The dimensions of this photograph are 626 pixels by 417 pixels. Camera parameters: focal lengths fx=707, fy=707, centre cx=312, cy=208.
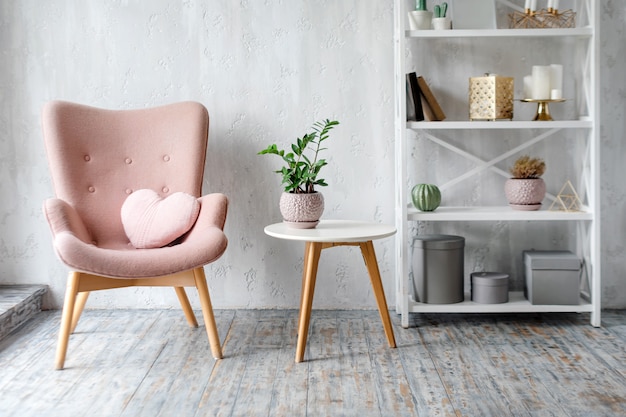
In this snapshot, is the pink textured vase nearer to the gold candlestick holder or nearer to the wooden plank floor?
the wooden plank floor

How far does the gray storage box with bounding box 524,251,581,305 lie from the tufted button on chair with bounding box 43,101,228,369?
1.28 m

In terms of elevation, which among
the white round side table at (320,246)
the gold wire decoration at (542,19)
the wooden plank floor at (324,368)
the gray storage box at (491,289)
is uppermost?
the gold wire decoration at (542,19)

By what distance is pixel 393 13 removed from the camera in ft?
9.98

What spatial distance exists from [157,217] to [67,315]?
55 centimetres

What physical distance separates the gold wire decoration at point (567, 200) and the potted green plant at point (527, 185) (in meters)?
0.10

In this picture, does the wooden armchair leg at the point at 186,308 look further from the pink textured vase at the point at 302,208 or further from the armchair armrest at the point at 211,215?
the pink textured vase at the point at 302,208

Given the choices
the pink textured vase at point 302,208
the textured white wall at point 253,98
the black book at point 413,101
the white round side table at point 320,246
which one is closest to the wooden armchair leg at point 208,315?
the white round side table at point 320,246

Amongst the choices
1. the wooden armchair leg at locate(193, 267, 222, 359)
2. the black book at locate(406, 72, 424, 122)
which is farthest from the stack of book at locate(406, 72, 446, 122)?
the wooden armchair leg at locate(193, 267, 222, 359)

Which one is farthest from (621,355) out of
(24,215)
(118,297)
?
(24,215)

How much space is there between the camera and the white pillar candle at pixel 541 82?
2816mm

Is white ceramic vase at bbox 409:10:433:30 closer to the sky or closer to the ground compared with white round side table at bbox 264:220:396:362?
closer to the sky

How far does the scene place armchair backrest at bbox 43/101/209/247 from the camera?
279 centimetres

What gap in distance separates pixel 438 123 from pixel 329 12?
72cm

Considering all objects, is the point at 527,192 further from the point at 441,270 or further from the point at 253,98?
the point at 253,98
